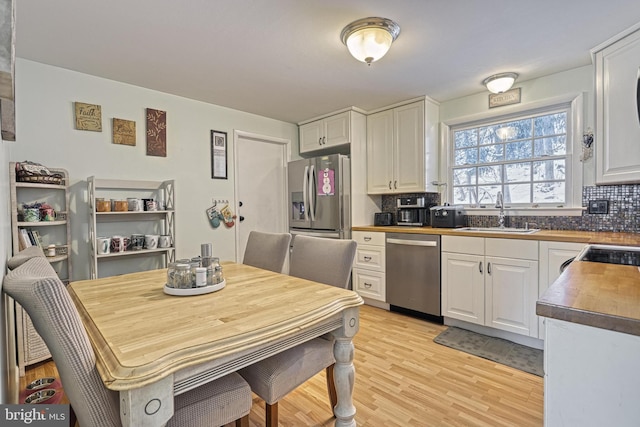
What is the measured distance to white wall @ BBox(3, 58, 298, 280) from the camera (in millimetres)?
2328

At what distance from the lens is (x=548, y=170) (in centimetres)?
276

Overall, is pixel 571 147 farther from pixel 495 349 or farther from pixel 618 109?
pixel 495 349

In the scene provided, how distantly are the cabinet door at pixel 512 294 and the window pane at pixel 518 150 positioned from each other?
1124 mm

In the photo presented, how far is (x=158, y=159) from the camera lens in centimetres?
294

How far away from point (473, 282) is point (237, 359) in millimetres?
2265

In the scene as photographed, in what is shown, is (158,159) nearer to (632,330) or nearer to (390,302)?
(390,302)

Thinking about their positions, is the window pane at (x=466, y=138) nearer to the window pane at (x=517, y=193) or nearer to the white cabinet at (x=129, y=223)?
the window pane at (x=517, y=193)

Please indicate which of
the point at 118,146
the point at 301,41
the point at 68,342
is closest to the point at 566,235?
the point at 301,41

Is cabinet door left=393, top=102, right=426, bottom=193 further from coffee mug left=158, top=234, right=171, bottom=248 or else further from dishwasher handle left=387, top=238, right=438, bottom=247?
coffee mug left=158, top=234, right=171, bottom=248

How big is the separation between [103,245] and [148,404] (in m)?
2.15

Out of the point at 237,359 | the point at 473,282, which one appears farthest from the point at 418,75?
the point at 237,359

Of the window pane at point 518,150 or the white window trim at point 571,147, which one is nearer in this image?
the white window trim at point 571,147

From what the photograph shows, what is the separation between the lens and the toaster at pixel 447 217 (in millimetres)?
2992

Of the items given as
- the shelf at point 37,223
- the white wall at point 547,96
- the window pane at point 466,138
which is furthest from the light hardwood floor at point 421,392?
the window pane at point 466,138
